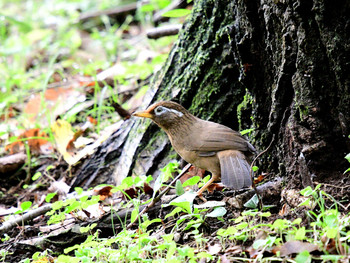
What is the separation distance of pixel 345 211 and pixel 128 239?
1.34 m

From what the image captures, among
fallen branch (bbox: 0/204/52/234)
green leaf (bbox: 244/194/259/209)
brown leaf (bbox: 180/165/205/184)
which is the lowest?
fallen branch (bbox: 0/204/52/234)

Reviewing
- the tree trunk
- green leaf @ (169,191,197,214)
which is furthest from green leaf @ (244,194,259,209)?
green leaf @ (169,191,197,214)

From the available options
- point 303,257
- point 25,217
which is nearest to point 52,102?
point 25,217

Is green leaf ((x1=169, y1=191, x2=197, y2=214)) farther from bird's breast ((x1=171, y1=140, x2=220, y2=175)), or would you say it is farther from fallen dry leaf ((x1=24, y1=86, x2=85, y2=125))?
fallen dry leaf ((x1=24, y1=86, x2=85, y2=125))

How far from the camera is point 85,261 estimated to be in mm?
3098

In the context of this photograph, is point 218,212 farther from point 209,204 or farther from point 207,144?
point 207,144

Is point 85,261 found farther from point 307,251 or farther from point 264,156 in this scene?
point 264,156

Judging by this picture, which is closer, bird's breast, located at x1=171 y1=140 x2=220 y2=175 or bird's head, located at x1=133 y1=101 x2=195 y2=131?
bird's breast, located at x1=171 y1=140 x2=220 y2=175

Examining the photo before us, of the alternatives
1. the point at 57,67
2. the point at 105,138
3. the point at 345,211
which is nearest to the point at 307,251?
the point at 345,211

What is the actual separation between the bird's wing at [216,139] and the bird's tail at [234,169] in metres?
0.05

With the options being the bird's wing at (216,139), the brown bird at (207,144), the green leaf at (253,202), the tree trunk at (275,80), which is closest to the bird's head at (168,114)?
the brown bird at (207,144)

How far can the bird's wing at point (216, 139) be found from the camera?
3.96m

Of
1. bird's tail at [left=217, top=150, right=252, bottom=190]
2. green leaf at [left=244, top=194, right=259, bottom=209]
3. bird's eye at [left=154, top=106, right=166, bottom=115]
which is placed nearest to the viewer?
green leaf at [left=244, top=194, right=259, bottom=209]

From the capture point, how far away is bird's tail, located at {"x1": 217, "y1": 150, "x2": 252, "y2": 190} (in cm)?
361
